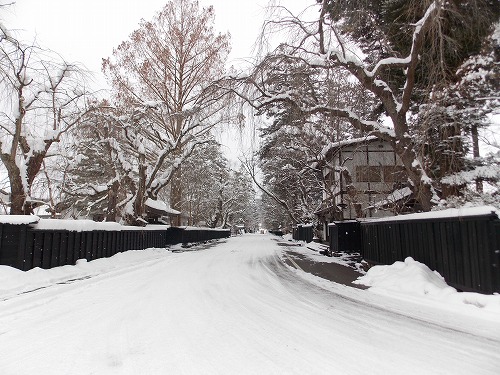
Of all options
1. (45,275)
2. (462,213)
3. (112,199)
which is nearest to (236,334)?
(462,213)

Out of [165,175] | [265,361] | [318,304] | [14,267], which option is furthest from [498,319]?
[165,175]

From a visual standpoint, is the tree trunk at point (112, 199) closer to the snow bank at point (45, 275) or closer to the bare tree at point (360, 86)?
the snow bank at point (45, 275)

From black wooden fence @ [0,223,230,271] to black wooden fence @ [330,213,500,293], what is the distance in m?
9.11

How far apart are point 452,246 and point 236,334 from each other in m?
4.45

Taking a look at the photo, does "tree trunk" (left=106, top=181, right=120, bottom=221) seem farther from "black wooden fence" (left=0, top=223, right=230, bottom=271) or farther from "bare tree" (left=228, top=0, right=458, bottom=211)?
"bare tree" (left=228, top=0, right=458, bottom=211)

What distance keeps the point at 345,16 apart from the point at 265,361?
9.22 m

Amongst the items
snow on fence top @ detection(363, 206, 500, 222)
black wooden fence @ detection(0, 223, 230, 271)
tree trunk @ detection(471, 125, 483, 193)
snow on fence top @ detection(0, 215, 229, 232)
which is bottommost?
black wooden fence @ detection(0, 223, 230, 271)

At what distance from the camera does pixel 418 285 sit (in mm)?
5852

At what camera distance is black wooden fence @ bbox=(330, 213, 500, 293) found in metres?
4.70

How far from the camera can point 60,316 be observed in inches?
168

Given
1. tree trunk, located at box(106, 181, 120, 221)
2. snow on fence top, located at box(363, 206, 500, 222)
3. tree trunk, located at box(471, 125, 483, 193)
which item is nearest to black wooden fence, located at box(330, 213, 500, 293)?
snow on fence top, located at box(363, 206, 500, 222)

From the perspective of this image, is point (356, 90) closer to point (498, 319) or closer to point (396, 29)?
point (396, 29)

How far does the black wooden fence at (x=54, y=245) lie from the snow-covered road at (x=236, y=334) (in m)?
2.07

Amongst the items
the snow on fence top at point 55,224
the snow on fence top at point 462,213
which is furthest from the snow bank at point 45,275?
the snow on fence top at point 462,213
